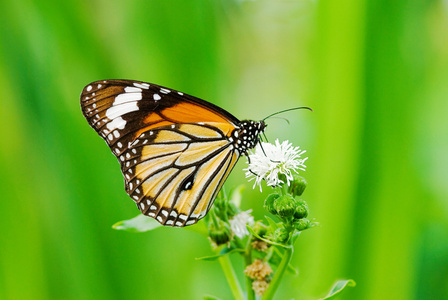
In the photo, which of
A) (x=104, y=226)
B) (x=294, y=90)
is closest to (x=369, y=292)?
(x=104, y=226)

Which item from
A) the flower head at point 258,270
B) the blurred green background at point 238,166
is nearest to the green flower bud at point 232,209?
the flower head at point 258,270

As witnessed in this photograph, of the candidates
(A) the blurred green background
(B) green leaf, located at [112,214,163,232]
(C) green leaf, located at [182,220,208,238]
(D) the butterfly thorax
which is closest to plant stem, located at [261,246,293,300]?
(C) green leaf, located at [182,220,208,238]

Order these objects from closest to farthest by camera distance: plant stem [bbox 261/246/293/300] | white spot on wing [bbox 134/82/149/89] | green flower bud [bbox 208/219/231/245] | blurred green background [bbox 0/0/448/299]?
plant stem [bbox 261/246/293/300] → green flower bud [bbox 208/219/231/245] → white spot on wing [bbox 134/82/149/89] → blurred green background [bbox 0/0/448/299]

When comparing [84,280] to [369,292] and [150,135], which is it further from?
[369,292]

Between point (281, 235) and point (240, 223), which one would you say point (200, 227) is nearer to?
point (240, 223)

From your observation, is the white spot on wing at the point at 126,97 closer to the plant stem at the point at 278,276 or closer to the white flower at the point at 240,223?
the white flower at the point at 240,223

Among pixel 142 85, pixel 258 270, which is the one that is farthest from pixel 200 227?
pixel 142 85

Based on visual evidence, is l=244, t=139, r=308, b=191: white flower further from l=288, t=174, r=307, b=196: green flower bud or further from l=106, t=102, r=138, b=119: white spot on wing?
l=106, t=102, r=138, b=119: white spot on wing
